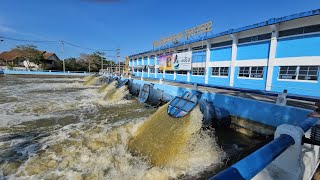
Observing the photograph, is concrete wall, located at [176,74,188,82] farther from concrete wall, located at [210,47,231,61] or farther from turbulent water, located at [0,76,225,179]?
turbulent water, located at [0,76,225,179]

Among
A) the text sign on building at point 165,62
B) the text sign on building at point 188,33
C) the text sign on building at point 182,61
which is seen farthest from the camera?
the text sign on building at point 165,62

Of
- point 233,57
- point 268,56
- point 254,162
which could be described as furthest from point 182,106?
point 233,57

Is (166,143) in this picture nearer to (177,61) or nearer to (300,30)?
(300,30)

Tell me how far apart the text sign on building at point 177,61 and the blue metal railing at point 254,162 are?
2483cm


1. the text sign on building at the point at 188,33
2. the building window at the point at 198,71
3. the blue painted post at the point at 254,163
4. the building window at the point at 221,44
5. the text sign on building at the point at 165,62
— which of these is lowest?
the blue painted post at the point at 254,163

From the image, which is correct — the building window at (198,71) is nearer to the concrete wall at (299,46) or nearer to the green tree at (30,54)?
the concrete wall at (299,46)

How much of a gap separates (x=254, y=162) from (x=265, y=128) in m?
7.36

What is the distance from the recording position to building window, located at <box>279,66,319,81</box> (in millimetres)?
14266

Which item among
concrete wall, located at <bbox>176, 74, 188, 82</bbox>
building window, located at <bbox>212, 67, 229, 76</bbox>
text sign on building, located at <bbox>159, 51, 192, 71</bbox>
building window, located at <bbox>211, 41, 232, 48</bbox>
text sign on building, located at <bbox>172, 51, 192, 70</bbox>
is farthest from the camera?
concrete wall, located at <bbox>176, 74, 188, 82</bbox>

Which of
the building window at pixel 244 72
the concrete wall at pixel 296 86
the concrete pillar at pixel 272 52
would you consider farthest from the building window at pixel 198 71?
the concrete wall at pixel 296 86

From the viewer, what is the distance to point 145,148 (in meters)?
6.81

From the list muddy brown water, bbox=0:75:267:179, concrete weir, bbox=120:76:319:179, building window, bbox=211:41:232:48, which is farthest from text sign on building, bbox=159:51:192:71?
muddy brown water, bbox=0:75:267:179

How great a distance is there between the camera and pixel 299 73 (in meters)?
15.1

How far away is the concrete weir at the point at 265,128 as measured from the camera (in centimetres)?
201
